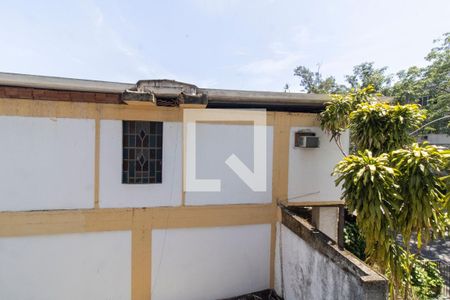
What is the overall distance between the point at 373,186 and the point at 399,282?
66.6 inches

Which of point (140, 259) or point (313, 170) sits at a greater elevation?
point (313, 170)

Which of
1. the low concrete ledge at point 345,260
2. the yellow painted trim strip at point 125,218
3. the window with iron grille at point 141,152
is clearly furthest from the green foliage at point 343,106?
the window with iron grille at point 141,152

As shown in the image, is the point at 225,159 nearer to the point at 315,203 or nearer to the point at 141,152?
the point at 141,152

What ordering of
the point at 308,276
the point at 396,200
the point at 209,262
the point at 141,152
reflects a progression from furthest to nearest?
the point at 209,262 → the point at 141,152 → the point at 308,276 → the point at 396,200

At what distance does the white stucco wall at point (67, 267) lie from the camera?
171 inches

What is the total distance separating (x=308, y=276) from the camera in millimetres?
4070

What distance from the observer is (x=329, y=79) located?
21.0m

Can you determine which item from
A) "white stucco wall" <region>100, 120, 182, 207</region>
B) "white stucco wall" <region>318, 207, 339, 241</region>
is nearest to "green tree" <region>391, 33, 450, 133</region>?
"white stucco wall" <region>318, 207, 339, 241</region>

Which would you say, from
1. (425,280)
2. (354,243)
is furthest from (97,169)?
(425,280)

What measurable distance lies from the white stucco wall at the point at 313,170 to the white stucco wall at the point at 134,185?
2703 millimetres

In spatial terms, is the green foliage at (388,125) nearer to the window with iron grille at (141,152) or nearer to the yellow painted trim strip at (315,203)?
the yellow painted trim strip at (315,203)

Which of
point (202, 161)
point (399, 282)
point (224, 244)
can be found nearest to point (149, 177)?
point (202, 161)

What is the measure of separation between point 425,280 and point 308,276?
4.91 metres

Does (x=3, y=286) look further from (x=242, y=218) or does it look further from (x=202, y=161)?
(x=242, y=218)
